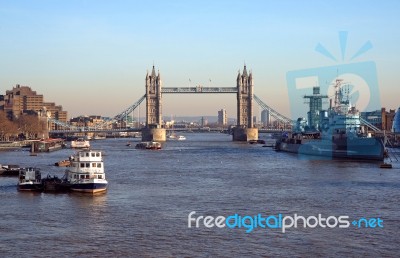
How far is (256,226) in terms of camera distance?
31.1m

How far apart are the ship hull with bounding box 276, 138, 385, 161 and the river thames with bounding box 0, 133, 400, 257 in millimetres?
18918

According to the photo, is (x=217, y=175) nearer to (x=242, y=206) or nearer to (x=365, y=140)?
(x=242, y=206)

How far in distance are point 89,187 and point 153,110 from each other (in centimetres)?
13503

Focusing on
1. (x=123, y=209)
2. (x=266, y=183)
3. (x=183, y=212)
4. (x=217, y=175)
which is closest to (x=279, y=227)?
(x=183, y=212)

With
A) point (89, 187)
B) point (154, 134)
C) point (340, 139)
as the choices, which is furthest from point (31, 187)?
point (154, 134)

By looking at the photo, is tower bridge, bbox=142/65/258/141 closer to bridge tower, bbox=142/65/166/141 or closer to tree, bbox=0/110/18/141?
bridge tower, bbox=142/65/166/141

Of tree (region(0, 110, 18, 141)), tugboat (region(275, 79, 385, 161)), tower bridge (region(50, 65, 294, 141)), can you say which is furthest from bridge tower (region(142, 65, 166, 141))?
tugboat (region(275, 79, 385, 161))

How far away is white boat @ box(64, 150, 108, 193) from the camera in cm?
4309

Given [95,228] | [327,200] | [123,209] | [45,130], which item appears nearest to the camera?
[95,228]

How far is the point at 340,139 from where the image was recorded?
81875mm

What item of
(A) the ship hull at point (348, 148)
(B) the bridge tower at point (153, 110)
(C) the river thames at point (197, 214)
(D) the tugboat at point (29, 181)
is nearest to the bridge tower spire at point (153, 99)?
(B) the bridge tower at point (153, 110)

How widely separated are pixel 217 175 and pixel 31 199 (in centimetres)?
2037

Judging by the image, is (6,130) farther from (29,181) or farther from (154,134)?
(29,181)

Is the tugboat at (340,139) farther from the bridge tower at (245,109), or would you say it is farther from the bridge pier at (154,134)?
the bridge tower at (245,109)
